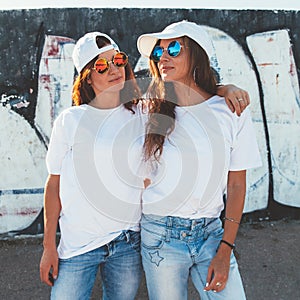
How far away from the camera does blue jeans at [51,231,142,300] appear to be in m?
2.06

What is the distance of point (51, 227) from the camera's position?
2.11m

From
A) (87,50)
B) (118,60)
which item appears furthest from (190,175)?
(87,50)

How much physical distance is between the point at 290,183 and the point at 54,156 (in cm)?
335

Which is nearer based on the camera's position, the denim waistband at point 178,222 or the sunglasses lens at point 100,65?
the denim waistband at point 178,222

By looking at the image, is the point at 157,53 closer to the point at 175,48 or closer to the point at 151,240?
the point at 175,48

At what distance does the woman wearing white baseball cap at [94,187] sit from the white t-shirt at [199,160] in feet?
0.46

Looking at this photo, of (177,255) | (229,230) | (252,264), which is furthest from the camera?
(252,264)

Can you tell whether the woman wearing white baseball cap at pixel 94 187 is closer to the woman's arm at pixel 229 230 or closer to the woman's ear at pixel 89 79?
the woman's ear at pixel 89 79

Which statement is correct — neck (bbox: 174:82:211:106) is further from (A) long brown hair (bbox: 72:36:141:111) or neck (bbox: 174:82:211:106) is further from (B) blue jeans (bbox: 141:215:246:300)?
(B) blue jeans (bbox: 141:215:246:300)

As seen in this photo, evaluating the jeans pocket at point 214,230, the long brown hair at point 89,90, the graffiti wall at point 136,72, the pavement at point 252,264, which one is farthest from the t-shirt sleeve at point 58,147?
the graffiti wall at point 136,72

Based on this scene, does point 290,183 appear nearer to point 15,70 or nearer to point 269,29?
point 269,29

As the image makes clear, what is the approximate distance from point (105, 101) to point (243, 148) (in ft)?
2.34

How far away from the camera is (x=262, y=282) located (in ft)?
11.7

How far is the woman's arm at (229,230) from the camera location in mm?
1988
